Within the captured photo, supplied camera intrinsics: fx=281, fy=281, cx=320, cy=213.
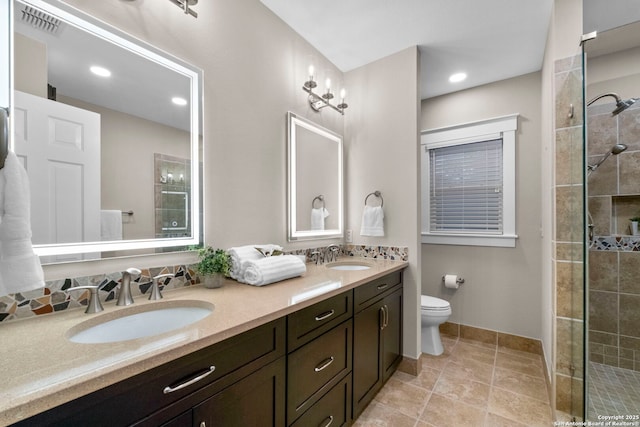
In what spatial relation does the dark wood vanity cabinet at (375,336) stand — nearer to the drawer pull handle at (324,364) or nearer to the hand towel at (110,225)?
the drawer pull handle at (324,364)

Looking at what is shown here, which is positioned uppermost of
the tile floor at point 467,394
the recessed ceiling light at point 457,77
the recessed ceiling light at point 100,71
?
the recessed ceiling light at point 457,77

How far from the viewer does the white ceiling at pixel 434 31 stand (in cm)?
181

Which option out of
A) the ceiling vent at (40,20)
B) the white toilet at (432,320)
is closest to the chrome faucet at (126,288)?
the ceiling vent at (40,20)

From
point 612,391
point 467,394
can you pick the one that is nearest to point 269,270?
point 467,394

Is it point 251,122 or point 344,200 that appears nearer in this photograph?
point 251,122

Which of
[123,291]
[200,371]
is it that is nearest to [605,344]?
[200,371]

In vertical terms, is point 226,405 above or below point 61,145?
below

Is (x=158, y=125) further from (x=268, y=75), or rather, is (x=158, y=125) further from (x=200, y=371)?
(x=200, y=371)

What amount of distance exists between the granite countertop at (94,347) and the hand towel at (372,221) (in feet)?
3.66

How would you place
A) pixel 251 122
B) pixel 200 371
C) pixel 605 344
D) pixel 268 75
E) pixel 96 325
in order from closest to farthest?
1. pixel 200 371
2. pixel 96 325
3. pixel 251 122
4. pixel 268 75
5. pixel 605 344

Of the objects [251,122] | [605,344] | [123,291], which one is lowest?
[605,344]

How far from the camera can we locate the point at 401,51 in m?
2.27

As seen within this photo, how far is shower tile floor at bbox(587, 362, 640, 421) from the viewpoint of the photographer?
167 cm

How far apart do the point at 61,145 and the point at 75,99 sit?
19cm
